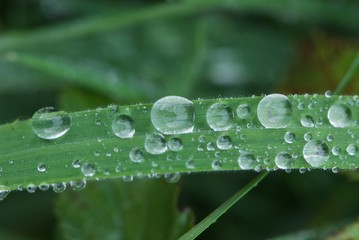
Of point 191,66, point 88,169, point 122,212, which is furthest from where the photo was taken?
point 191,66

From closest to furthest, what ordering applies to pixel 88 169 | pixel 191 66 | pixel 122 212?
pixel 88 169 < pixel 122 212 < pixel 191 66

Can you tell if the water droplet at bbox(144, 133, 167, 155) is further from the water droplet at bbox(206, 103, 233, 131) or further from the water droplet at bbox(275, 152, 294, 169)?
the water droplet at bbox(275, 152, 294, 169)

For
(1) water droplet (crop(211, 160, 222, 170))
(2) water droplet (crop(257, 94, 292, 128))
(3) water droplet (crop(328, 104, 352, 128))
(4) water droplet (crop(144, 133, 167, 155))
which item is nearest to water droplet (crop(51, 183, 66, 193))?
(4) water droplet (crop(144, 133, 167, 155))

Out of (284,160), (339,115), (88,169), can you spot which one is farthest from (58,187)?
(339,115)

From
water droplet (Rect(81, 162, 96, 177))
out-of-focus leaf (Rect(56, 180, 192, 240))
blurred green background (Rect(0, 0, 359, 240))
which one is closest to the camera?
water droplet (Rect(81, 162, 96, 177))

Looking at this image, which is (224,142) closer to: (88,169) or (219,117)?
(219,117)

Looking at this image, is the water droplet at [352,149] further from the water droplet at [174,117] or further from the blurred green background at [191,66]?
the blurred green background at [191,66]

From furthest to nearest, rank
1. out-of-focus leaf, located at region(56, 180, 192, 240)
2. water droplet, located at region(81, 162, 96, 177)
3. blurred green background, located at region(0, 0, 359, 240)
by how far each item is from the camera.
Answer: blurred green background, located at region(0, 0, 359, 240), out-of-focus leaf, located at region(56, 180, 192, 240), water droplet, located at region(81, 162, 96, 177)
